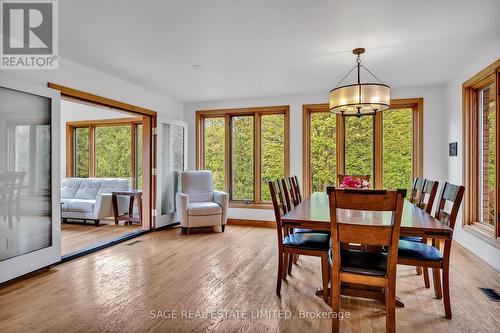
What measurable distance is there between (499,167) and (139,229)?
5.14m

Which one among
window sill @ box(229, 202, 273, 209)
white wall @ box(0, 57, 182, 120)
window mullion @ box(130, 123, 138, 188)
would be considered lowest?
window sill @ box(229, 202, 273, 209)

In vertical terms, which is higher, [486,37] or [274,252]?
[486,37]

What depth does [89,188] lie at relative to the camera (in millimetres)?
5938

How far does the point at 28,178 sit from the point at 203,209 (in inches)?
95.5

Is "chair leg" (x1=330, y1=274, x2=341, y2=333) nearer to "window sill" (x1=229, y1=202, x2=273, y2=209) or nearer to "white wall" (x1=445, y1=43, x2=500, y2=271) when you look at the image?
"white wall" (x1=445, y1=43, x2=500, y2=271)

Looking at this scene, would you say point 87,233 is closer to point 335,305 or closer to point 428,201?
point 335,305

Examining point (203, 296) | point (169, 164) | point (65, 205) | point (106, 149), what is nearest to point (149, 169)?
point (169, 164)

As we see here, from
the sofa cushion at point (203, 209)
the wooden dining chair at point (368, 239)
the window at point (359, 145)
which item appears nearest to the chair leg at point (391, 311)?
the wooden dining chair at point (368, 239)

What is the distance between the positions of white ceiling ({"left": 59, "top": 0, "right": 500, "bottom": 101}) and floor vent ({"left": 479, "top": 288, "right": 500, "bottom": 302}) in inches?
95.0

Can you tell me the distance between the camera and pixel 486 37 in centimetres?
294

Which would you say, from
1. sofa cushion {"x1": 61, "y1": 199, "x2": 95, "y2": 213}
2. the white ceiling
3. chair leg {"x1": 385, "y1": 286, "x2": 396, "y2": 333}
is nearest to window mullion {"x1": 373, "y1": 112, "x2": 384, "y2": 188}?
the white ceiling

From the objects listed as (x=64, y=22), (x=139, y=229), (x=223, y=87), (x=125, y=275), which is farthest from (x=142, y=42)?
(x=139, y=229)

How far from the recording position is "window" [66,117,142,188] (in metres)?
6.23

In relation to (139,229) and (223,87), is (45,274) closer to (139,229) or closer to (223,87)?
(139,229)
